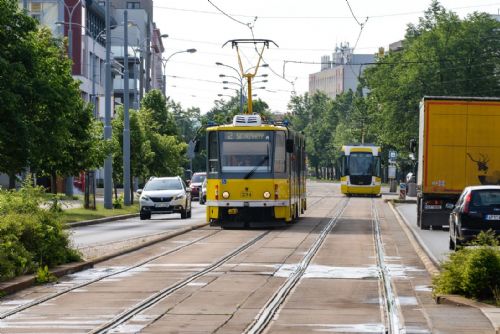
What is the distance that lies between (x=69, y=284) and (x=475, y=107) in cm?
2064

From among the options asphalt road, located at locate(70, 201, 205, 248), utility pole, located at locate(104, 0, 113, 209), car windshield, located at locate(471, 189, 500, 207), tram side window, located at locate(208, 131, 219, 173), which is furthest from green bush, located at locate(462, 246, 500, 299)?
utility pole, located at locate(104, 0, 113, 209)

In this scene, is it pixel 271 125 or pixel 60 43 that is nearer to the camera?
pixel 271 125

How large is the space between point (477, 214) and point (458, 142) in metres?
10.4

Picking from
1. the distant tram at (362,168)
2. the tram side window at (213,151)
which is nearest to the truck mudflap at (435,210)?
the tram side window at (213,151)

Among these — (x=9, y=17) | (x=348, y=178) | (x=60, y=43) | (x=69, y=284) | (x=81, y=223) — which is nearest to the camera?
(x=69, y=284)

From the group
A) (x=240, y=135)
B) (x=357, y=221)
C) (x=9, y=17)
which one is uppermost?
(x=9, y=17)

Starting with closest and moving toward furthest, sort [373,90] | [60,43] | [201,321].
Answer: [201,321] → [60,43] → [373,90]

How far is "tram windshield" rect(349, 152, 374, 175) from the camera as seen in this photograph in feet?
281

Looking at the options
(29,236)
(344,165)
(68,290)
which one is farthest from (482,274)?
(344,165)

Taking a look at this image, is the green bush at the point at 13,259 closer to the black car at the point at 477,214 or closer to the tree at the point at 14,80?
the black car at the point at 477,214

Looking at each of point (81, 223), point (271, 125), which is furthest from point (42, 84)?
point (271, 125)

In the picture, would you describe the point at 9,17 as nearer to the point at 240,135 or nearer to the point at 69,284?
the point at 240,135

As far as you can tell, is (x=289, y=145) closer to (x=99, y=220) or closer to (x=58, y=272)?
(x=99, y=220)

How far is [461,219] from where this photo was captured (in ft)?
86.3
